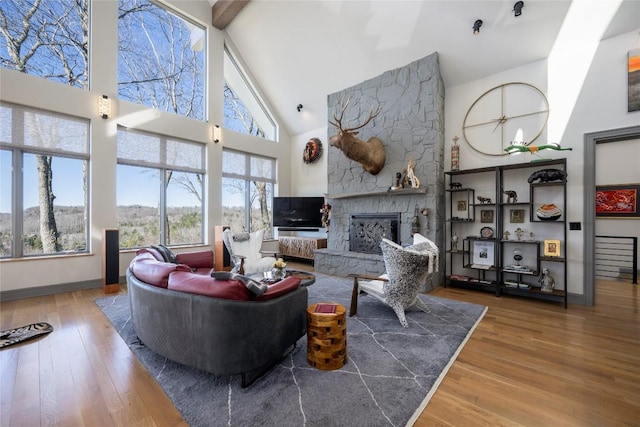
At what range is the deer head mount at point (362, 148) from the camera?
14.7 feet

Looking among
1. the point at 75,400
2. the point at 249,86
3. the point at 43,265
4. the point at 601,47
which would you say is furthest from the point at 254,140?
the point at 601,47

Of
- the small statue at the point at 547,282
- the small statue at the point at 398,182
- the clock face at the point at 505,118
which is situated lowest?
the small statue at the point at 547,282

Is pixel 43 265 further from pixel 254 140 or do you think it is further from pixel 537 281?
pixel 537 281

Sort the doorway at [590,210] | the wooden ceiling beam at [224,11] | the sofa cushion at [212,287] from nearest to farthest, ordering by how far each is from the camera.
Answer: the sofa cushion at [212,287], the doorway at [590,210], the wooden ceiling beam at [224,11]

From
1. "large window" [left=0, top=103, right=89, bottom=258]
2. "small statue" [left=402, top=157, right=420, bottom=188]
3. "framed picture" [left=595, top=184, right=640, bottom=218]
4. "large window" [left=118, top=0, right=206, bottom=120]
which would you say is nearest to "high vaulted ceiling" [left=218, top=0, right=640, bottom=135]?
"large window" [left=118, top=0, right=206, bottom=120]

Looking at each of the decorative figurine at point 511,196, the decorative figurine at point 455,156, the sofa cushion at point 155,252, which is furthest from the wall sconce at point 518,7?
the sofa cushion at point 155,252

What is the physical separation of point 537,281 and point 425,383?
10.9 ft

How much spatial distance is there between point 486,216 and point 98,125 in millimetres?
6927

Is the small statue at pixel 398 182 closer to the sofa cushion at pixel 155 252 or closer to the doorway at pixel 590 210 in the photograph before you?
the doorway at pixel 590 210

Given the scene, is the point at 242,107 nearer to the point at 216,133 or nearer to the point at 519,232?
the point at 216,133

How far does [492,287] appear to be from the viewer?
14.0 ft

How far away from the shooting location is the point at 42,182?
4.24 m

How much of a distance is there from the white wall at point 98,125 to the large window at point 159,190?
8.0 inches

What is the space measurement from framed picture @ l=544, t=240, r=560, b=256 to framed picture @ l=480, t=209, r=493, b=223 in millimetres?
802
